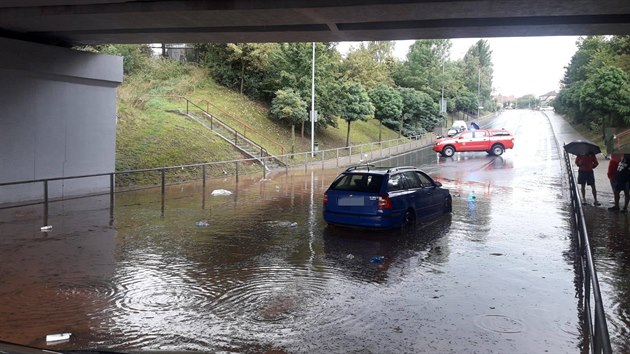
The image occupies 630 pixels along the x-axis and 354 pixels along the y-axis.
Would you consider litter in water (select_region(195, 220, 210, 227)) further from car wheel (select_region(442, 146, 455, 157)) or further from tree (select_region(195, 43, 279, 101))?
tree (select_region(195, 43, 279, 101))

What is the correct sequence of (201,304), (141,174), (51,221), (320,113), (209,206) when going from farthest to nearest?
(320,113) < (141,174) < (209,206) < (51,221) < (201,304)

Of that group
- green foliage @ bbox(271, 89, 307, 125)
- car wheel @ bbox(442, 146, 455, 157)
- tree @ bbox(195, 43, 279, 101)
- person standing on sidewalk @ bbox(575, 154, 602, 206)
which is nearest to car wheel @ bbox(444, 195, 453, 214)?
person standing on sidewalk @ bbox(575, 154, 602, 206)

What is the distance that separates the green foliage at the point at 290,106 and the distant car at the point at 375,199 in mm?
A: 22260

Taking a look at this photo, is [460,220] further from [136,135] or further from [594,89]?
[594,89]

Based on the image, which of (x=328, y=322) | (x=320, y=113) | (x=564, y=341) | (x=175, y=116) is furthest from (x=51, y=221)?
(x=320, y=113)

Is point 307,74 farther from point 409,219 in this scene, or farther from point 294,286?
point 294,286

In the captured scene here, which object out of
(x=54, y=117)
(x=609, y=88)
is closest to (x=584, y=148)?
(x=54, y=117)

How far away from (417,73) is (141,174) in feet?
148

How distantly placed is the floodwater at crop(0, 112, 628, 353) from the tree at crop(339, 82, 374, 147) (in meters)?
23.0

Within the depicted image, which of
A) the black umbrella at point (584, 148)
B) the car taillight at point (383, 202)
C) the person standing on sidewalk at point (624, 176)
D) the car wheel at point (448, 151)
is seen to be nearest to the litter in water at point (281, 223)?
the car taillight at point (383, 202)

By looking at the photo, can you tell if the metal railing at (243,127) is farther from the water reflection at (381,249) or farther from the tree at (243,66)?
the water reflection at (381,249)

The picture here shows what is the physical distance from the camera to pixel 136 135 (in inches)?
974

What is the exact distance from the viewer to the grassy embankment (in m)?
23.3

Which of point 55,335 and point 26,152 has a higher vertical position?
point 26,152
